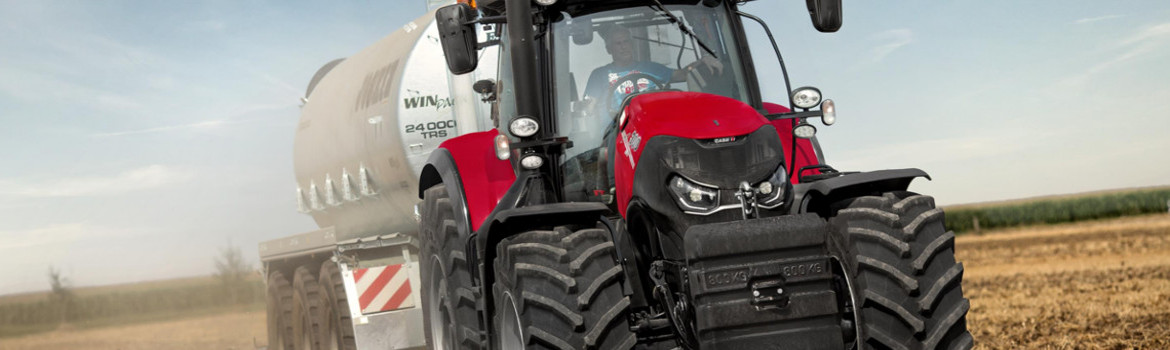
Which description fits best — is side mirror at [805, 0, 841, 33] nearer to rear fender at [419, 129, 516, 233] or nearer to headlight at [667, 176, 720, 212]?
headlight at [667, 176, 720, 212]

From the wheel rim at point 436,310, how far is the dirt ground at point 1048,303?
4.40 m

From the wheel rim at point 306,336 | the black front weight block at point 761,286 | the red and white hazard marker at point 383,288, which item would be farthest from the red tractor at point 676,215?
the wheel rim at point 306,336

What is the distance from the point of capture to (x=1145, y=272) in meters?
14.6

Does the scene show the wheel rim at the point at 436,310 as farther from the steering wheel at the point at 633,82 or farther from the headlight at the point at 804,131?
the headlight at the point at 804,131

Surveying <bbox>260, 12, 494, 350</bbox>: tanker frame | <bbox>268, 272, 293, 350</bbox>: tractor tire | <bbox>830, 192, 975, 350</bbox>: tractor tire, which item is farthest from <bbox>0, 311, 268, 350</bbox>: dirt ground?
<bbox>830, 192, 975, 350</bbox>: tractor tire

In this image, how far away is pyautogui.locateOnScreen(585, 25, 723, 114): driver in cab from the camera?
218 inches

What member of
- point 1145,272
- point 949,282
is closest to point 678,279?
point 949,282

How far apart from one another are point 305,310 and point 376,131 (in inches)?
95.2

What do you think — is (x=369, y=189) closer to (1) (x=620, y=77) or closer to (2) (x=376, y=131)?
(2) (x=376, y=131)

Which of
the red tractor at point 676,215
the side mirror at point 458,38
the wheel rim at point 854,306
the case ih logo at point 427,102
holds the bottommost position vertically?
the wheel rim at point 854,306

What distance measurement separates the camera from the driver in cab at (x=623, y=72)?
554 centimetres

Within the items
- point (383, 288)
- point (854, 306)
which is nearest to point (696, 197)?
point (854, 306)

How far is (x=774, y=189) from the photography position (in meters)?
4.82

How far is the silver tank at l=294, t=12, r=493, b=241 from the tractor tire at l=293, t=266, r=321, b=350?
1.90ft
